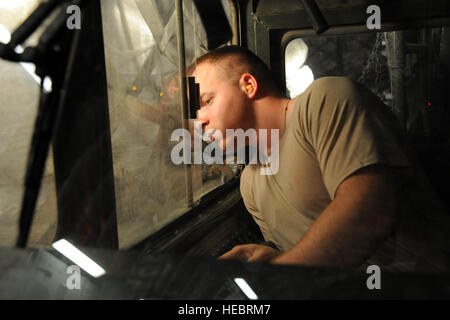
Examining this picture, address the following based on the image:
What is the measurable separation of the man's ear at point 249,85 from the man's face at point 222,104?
0.01 metres

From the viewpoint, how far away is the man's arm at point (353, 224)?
735mm

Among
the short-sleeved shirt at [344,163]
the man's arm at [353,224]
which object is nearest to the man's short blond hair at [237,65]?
the short-sleeved shirt at [344,163]

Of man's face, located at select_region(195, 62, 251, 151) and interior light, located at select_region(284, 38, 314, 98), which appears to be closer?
man's face, located at select_region(195, 62, 251, 151)

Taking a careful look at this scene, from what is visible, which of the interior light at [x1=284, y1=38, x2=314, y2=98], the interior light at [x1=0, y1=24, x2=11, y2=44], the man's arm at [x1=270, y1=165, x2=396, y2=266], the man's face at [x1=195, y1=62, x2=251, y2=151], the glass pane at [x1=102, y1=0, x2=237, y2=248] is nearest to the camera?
the interior light at [x1=0, y1=24, x2=11, y2=44]

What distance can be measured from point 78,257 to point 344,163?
0.55m

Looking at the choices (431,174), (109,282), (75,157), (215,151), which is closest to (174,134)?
(215,151)

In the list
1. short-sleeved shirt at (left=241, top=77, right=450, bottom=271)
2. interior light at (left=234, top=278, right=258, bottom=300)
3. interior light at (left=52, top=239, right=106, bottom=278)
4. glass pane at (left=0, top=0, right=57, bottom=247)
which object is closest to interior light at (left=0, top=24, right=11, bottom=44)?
glass pane at (left=0, top=0, right=57, bottom=247)

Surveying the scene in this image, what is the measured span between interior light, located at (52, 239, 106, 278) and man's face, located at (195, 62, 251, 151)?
702mm

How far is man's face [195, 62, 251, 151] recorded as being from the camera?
1234 mm

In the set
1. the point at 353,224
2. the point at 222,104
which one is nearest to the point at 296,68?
the point at 222,104

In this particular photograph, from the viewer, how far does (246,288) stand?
48 centimetres

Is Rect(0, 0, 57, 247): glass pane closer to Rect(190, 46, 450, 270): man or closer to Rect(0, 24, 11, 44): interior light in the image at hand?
Rect(0, 24, 11, 44): interior light

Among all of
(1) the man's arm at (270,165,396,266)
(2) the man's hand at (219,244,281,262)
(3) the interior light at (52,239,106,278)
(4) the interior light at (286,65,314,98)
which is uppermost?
(4) the interior light at (286,65,314,98)

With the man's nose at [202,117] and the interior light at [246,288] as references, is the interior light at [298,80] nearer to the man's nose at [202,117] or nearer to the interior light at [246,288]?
the man's nose at [202,117]
